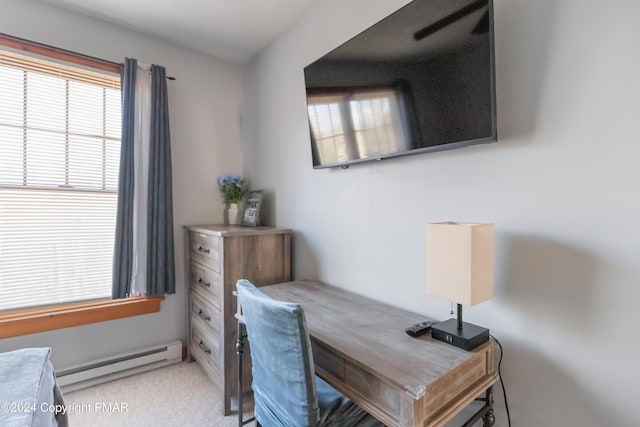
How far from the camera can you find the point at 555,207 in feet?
3.33

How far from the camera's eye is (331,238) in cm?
193

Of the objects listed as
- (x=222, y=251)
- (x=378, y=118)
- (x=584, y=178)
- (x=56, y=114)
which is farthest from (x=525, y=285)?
(x=56, y=114)

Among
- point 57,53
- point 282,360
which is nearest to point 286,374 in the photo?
point 282,360

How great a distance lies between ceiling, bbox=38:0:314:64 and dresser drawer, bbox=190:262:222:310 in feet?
5.88

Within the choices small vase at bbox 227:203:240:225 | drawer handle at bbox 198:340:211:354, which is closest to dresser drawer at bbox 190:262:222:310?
drawer handle at bbox 198:340:211:354

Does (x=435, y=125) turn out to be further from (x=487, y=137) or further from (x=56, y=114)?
(x=56, y=114)

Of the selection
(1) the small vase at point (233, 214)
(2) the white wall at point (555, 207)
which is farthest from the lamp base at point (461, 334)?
(1) the small vase at point (233, 214)

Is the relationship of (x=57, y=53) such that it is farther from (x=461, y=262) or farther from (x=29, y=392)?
(x=461, y=262)

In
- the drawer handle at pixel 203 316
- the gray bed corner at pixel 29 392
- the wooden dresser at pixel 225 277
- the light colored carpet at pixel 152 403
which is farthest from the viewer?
the drawer handle at pixel 203 316

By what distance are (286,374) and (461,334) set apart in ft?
2.06

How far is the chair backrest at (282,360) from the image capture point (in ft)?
3.22

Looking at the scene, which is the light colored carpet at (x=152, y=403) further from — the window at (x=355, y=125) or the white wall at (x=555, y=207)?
the window at (x=355, y=125)

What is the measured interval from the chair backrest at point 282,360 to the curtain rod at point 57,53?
2123 millimetres

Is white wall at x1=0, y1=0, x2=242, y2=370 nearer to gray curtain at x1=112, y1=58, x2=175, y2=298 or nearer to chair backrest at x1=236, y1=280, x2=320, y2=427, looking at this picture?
gray curtain at x1=112, y1=58, x2=175, y2=298
